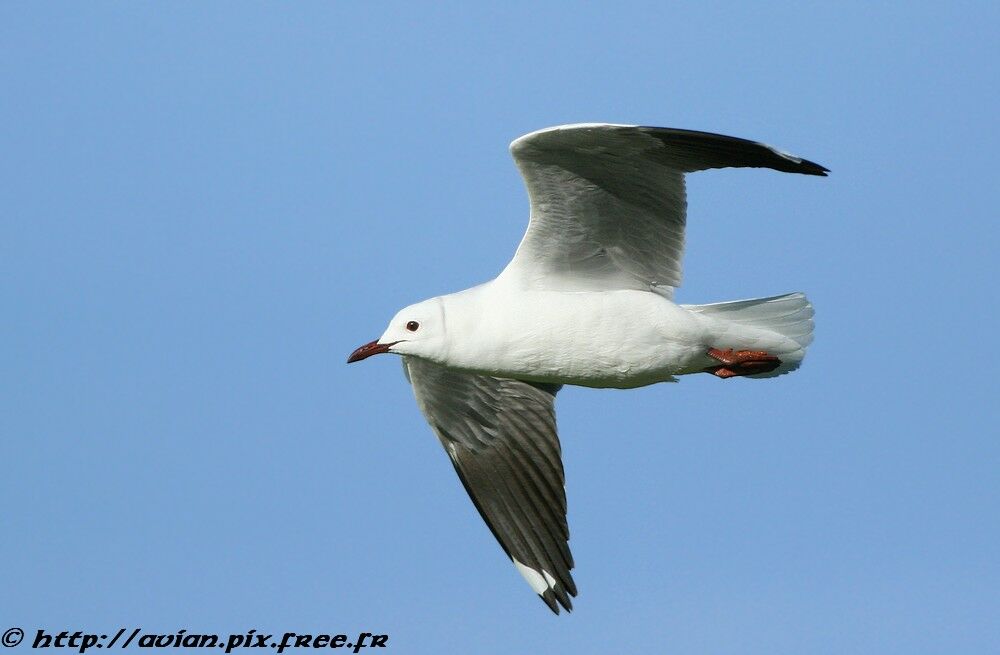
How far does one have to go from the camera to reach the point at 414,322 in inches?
368

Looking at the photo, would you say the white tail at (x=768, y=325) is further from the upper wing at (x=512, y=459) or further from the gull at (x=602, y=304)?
the upper wing at (x=512, y=459)

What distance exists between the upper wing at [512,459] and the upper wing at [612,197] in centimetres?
151

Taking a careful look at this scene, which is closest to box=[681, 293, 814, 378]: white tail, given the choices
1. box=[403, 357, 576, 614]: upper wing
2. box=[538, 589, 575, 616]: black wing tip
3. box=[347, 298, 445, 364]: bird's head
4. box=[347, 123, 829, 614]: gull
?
box=[347, 123, 829, 614]: gull

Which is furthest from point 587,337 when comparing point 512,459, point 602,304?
point 512,459

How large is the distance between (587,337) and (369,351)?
1.34m

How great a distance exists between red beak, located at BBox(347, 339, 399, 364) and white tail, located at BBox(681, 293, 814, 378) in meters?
1.86

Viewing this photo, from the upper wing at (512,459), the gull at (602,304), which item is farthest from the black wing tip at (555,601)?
the gull at (602,304)

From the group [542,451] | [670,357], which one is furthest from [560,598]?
[670,357]

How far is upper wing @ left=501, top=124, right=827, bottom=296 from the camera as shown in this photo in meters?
8.54

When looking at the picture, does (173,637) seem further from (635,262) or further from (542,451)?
(635,262)

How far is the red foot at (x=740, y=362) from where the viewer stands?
948 centimetres

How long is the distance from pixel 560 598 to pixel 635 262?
2.54 m

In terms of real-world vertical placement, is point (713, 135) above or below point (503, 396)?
above

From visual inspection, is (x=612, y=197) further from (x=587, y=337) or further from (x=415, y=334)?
(x=415, y=334)
